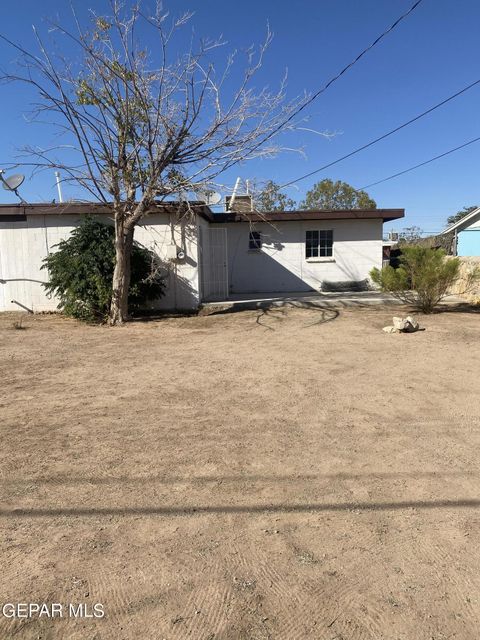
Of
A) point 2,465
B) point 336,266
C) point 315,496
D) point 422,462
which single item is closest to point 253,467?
point 315,496

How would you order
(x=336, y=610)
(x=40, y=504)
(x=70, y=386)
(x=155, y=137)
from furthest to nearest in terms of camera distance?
(x=155, y=137) → (x=70, y=386) → (x=40, y=504) → (x=336, y=610)

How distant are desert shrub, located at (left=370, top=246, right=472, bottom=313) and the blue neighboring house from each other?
21.7 meters

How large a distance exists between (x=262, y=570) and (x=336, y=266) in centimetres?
1691

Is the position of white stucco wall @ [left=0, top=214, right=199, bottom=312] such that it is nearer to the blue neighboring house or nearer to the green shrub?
the green shrub

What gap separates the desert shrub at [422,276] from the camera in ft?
37.6

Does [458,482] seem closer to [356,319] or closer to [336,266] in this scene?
[356,319]

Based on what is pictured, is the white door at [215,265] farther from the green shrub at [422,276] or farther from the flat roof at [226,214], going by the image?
the green shrub at [422,276]

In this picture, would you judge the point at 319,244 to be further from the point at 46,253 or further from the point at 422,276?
the point at 46,253

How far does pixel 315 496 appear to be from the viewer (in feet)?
10.8

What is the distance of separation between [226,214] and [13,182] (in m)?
7.22

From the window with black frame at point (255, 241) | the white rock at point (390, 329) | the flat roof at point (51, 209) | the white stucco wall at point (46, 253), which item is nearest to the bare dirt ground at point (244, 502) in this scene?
the white rock at point (390, 329)

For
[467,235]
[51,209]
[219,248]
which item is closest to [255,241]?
[219,248]

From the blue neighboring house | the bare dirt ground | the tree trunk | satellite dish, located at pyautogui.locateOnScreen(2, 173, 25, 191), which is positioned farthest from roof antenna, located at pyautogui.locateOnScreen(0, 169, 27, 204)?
the blue neighboring house

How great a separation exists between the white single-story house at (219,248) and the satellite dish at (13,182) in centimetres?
57
